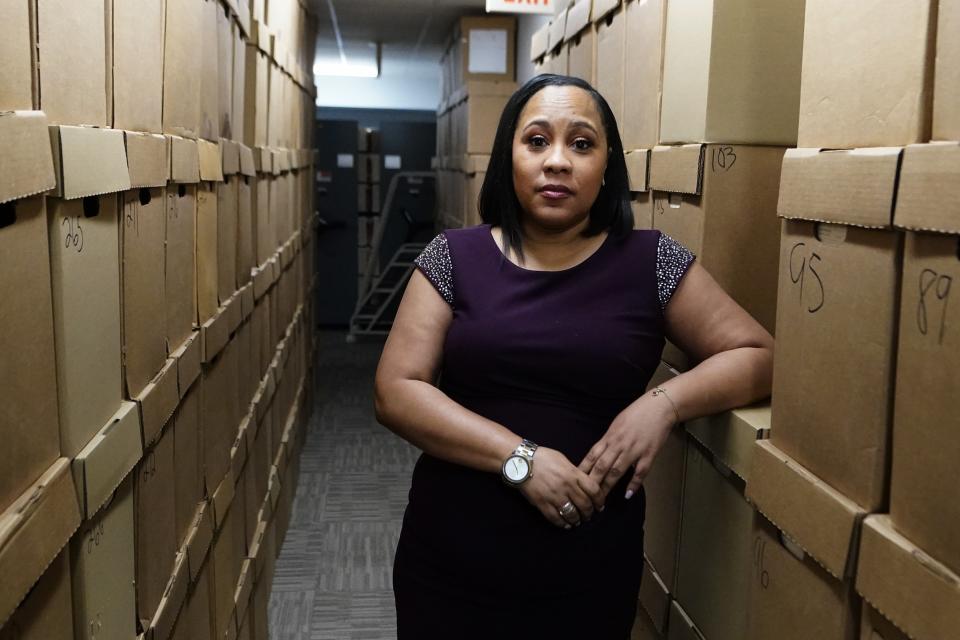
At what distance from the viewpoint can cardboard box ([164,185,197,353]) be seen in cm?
141

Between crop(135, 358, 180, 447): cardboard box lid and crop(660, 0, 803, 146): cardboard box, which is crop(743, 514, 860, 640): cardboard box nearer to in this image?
crop(660, 0, 803, 146): cardboard box

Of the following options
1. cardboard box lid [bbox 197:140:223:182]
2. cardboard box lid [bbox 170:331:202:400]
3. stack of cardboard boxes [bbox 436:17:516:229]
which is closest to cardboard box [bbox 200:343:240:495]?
cardboard box lid [bbox 170:331:202:400]

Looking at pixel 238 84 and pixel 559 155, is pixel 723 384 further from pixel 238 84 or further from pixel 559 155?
pixel 238 84

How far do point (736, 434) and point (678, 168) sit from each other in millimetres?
462

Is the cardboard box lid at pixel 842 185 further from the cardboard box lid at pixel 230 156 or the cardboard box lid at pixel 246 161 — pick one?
the cardboard box lid at pixel 246 161

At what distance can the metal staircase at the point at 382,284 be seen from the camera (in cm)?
683

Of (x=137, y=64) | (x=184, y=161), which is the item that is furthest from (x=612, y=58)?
(x=137, y=64)

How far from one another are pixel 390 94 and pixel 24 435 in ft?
30.7

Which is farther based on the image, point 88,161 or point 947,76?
point 88,161

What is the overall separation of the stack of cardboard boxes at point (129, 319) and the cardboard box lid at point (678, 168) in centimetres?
76

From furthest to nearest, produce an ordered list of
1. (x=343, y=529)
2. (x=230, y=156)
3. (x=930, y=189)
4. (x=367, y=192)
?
1. (x=367, y=192)
2. (x=343, y=529)
3. (x=230, y=156)
4. (x=930, y=189)

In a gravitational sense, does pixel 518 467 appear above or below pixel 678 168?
below

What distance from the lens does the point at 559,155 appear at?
1271 mm

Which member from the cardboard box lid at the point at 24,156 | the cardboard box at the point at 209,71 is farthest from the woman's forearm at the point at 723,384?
the cardboard box at the point at 209,71
